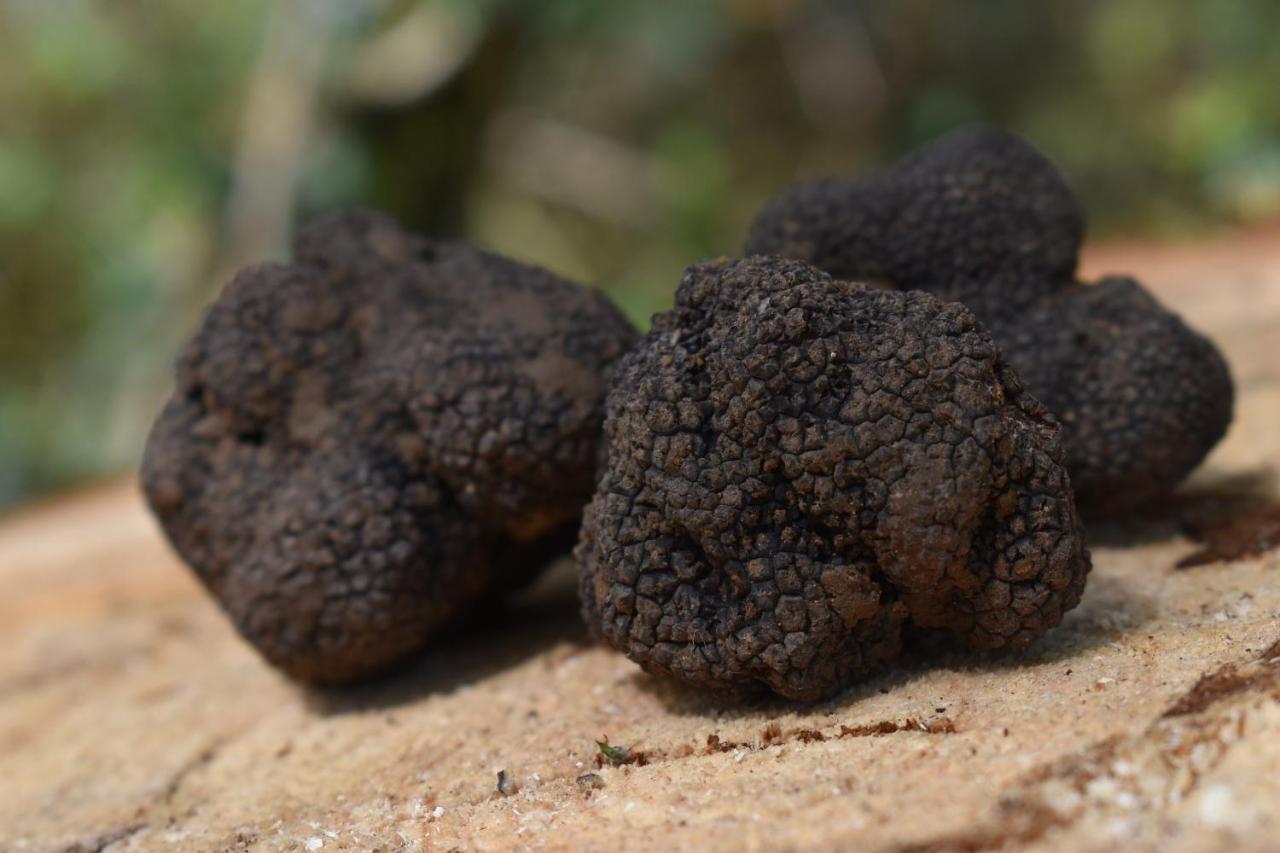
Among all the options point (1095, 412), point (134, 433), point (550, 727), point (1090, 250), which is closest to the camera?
point (550, 727)

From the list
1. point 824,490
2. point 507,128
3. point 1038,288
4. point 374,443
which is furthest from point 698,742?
point 507,128

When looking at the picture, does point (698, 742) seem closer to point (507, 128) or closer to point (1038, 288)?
point (1038, 288)

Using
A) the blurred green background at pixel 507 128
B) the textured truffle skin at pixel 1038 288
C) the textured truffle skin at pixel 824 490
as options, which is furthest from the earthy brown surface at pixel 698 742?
the blurred green background at pixel 507 128

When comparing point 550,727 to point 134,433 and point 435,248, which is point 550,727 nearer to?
point 435,248

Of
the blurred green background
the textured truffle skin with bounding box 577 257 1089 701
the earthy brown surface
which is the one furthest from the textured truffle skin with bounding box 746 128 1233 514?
the blurred green background

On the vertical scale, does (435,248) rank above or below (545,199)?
below

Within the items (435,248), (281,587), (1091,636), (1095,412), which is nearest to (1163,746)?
(1091,636)
